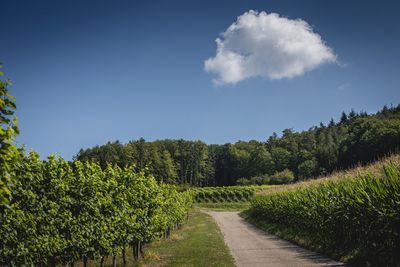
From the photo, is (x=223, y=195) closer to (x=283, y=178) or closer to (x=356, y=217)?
(x=283, y=178)

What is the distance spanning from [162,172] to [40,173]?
453ft

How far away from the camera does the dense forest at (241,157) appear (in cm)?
12025

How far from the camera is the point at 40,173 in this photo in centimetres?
1116

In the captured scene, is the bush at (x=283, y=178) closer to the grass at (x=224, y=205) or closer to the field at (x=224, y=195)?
the field at (x=224, y=195)

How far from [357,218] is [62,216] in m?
10.1

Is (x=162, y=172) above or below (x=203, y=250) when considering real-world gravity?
above

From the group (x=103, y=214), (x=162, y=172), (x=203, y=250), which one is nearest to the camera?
(x=103, y=214)

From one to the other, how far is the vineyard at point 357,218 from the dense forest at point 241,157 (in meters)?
82.2

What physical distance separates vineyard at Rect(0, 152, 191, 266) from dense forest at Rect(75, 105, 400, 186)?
91048 millimetres

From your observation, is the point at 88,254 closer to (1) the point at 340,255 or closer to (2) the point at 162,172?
(1) the point at 340,255

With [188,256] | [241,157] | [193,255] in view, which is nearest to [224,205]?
[193,255]

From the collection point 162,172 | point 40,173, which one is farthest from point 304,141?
point 40,173

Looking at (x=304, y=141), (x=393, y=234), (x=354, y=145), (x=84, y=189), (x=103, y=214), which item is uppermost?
(x=304, y=141)

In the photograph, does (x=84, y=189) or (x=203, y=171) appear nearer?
(x=84, y=189)
